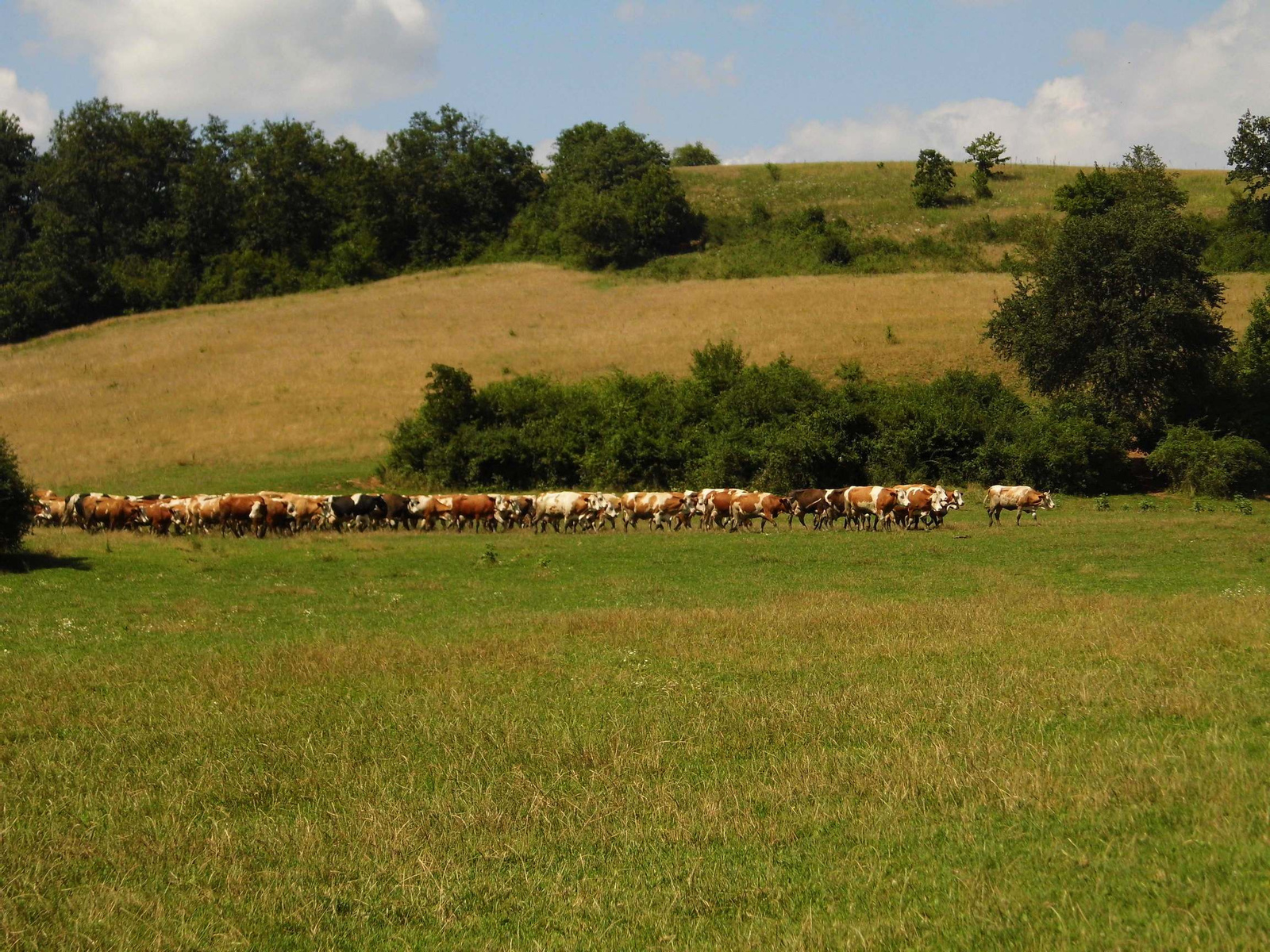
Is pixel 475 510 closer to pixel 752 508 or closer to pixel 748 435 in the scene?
pixel 752 508

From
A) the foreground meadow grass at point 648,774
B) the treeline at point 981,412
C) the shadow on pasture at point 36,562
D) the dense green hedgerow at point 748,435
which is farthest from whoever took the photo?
the treeline at point 981,412

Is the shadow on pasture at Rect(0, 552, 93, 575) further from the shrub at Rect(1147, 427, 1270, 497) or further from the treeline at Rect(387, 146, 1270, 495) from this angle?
the shrub at Rect(1147, 427, 1270, 497)

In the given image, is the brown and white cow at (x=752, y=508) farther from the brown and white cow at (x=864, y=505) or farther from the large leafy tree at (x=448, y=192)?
the large leafy tree at (x=448, y=192)

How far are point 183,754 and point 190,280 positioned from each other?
87.1 metres

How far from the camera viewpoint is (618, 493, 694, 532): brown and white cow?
3428 cm

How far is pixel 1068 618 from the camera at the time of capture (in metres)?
14.4

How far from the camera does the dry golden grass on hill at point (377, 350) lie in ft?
167

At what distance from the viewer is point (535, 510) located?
35.0 metres

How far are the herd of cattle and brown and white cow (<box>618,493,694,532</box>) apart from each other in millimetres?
35

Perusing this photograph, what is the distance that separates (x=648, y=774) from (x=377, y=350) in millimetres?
58869

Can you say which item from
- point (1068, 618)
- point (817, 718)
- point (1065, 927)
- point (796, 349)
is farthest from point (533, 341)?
point (1065, 927)

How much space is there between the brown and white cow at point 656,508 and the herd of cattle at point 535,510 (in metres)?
0.04

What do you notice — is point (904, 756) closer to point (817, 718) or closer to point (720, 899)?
point (817, 718)

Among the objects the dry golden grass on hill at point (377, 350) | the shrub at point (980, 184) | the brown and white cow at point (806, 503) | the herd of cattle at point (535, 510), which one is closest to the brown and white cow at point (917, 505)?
the herd of cattle at point (535, 510)
